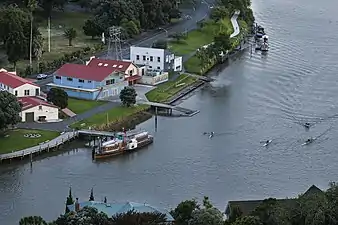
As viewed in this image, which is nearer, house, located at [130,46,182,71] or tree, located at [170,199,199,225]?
tree, located at [170,199,199,225]

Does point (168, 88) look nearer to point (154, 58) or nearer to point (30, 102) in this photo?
point (154, 58)

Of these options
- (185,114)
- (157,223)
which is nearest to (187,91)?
(185,114)

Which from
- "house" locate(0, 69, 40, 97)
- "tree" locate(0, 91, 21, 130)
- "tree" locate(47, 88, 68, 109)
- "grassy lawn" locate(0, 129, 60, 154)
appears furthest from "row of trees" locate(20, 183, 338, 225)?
"house" locate(0, 69, 40, 97)

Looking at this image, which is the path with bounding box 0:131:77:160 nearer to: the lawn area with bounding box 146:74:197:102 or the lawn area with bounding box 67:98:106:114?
the lawn area with bounding box 67:98:106:114

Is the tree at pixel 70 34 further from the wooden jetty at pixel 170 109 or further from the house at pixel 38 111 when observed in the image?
the house at pixel 38 111

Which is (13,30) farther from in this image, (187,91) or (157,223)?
(157,223)

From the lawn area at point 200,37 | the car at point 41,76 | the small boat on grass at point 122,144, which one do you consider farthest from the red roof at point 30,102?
the lawn area at point 200,37

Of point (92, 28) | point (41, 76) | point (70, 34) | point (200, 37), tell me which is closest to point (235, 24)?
point (200, 37)
